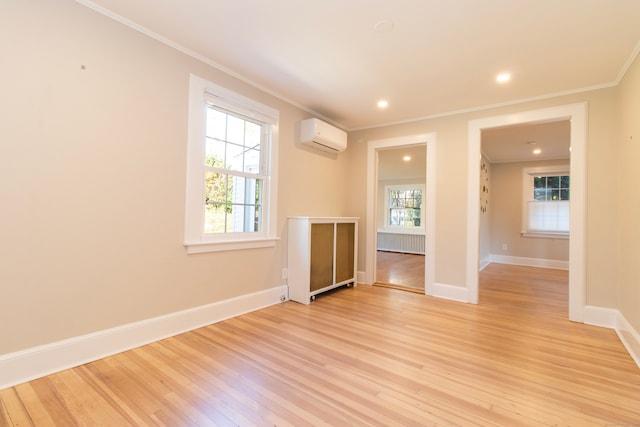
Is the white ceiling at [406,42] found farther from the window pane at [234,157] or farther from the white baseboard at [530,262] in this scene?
the white baseboard at [530,262]

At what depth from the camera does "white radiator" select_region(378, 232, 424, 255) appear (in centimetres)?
835

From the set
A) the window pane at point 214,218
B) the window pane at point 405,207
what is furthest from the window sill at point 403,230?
the window pane at point 214,218

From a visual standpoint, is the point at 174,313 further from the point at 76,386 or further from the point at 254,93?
the point at 254,93

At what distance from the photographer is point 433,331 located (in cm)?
265

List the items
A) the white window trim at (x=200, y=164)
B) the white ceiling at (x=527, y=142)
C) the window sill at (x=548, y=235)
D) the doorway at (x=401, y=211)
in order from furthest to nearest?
the doorway at (x=401, y=211), the window sill at (x=548, y=235), the white ceiling at (x=527, y=142), the white window trim at (x=200, y=164)

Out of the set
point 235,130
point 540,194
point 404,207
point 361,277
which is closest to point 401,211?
point 404,207

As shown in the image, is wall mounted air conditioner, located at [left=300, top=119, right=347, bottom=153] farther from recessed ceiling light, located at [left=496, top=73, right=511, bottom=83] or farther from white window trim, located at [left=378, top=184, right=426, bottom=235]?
white window trim, located at [left=378, top=184, right=426, bottom=235]

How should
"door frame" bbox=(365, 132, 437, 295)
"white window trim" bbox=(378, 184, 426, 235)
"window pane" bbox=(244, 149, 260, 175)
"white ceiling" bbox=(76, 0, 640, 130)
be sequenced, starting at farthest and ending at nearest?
1. "white window trim" bbox=(378, 184, 426, 235)
2. "door frame" bbox=(365, 132, 437, 295)
3. "window pane" bbox=(244, 149, 260, 175)
4. "white ceiling" bbox=(76, 0, 640, 130)

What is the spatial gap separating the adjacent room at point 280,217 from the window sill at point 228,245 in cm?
4

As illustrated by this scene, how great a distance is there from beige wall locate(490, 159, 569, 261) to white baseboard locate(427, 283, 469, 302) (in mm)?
4107

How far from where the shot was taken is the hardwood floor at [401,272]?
15.0 ft

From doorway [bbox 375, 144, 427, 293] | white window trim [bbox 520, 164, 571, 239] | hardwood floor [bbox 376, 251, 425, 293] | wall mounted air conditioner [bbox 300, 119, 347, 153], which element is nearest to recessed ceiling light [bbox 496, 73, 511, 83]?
wall mounted air conditioner [bbox 300, 119, 347, 153]

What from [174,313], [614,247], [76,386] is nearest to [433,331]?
[614,247]

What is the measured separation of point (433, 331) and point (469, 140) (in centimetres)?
237
